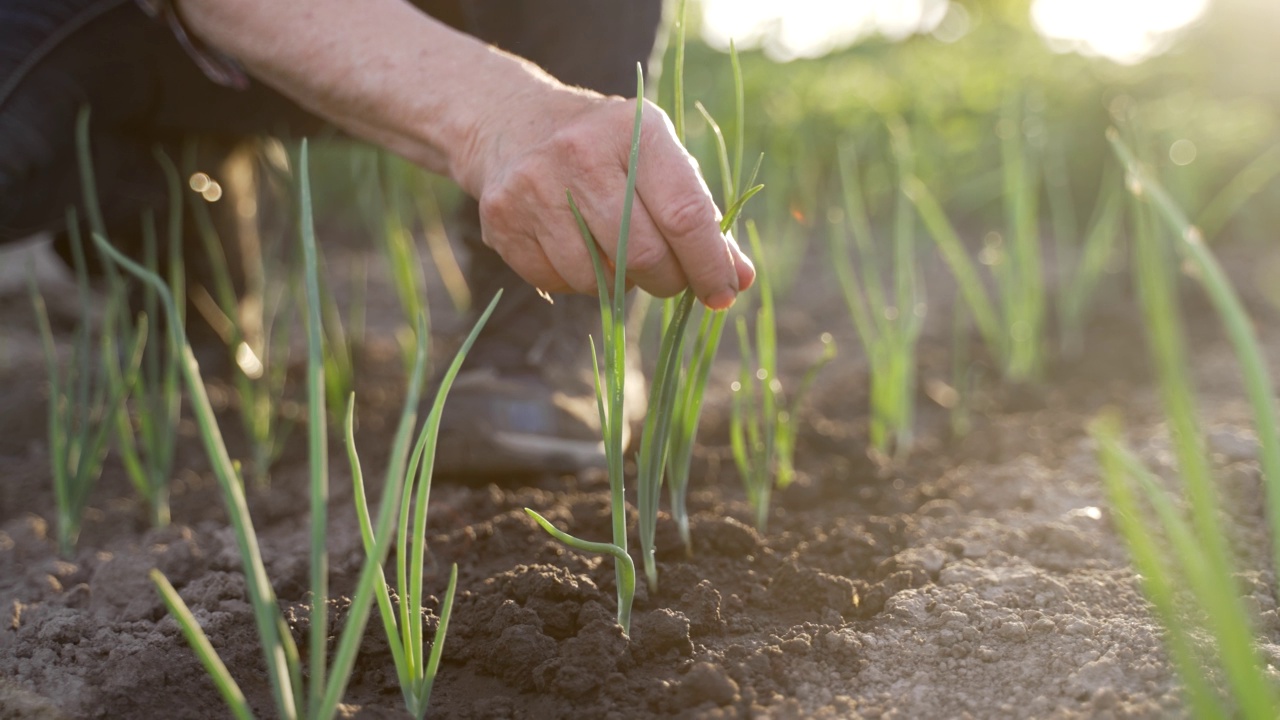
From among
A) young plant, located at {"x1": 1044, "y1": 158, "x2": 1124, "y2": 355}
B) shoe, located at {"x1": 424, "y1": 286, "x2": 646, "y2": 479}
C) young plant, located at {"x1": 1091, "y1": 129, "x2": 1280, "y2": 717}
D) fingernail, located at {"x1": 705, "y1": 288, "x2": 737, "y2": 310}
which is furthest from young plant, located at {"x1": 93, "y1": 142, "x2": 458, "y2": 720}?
young plant, located at {"x1": 1044, "y1": 158, "x2": 1124, "y2": 355}

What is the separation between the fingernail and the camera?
87 cm

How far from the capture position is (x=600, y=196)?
86cm

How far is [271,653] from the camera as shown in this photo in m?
0.64

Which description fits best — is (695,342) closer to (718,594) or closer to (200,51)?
(718,594)

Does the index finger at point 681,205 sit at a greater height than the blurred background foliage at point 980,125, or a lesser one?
lesser

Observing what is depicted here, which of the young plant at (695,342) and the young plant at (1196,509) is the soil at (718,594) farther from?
the young plant at (1196,509)

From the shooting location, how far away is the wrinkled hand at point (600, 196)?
0.84 m

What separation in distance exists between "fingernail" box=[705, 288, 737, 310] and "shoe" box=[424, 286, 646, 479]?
20.8 inches

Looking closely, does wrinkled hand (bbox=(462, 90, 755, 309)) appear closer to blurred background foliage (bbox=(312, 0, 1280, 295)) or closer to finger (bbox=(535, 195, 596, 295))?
finger (bbox=(535, 195, 596, 295))

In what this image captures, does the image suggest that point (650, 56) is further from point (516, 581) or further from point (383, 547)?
point (383, 547)

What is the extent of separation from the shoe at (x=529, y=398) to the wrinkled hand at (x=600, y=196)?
503 millimetres

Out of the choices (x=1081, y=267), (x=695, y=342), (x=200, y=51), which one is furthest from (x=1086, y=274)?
(x=200, y=51)

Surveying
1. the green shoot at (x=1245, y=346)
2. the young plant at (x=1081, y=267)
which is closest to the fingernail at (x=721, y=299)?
the green shoot at (x=1245, y=346)

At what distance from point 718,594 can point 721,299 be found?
1.00 feet
